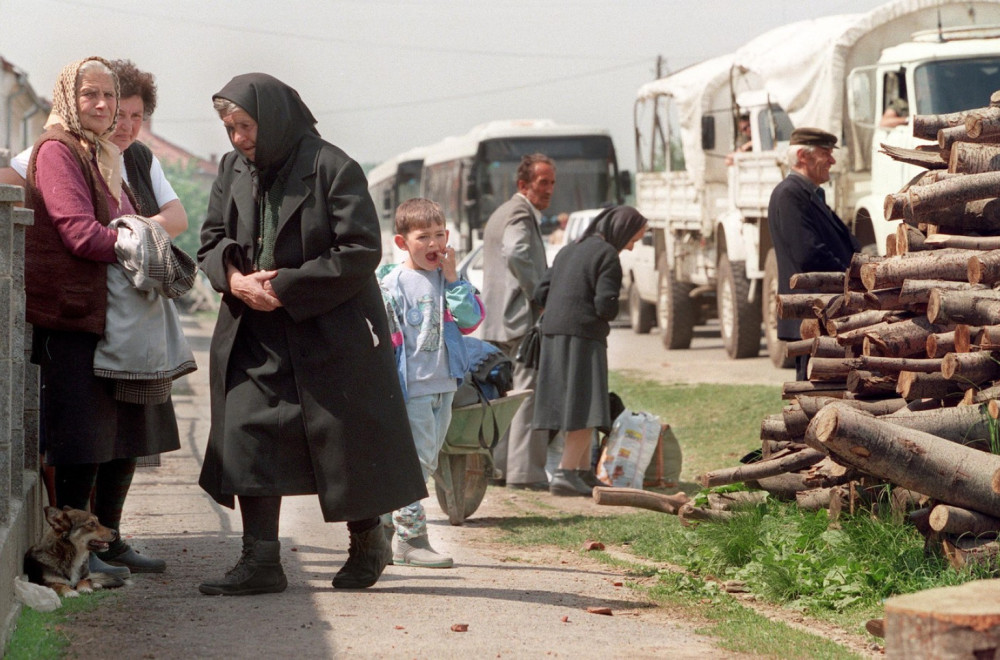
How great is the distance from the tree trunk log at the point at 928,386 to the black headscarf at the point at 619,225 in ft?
9.14

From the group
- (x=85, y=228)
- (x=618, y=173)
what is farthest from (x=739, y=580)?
(x=618, y=173)

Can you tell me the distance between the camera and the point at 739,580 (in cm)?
621

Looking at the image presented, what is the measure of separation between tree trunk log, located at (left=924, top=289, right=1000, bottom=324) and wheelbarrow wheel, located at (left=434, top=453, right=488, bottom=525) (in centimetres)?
252

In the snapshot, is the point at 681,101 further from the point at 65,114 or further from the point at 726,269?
the point at 65,114

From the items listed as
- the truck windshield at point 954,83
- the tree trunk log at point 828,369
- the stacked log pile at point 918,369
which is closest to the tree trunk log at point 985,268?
the stacked log pile at point 918,369

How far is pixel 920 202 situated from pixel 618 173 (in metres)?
22.3

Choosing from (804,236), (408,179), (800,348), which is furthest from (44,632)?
(408,179)

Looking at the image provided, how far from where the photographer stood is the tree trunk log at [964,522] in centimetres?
543

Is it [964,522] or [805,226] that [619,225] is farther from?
[964,522]

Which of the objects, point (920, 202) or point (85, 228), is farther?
point (920, 202)

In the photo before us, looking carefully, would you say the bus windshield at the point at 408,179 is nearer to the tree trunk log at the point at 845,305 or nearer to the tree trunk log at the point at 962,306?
the tree trunk log at the point at 845,305

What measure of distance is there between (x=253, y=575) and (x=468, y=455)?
238 cm

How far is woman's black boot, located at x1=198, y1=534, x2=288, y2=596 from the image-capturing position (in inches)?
214

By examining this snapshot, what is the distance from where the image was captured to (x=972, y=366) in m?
5.98
